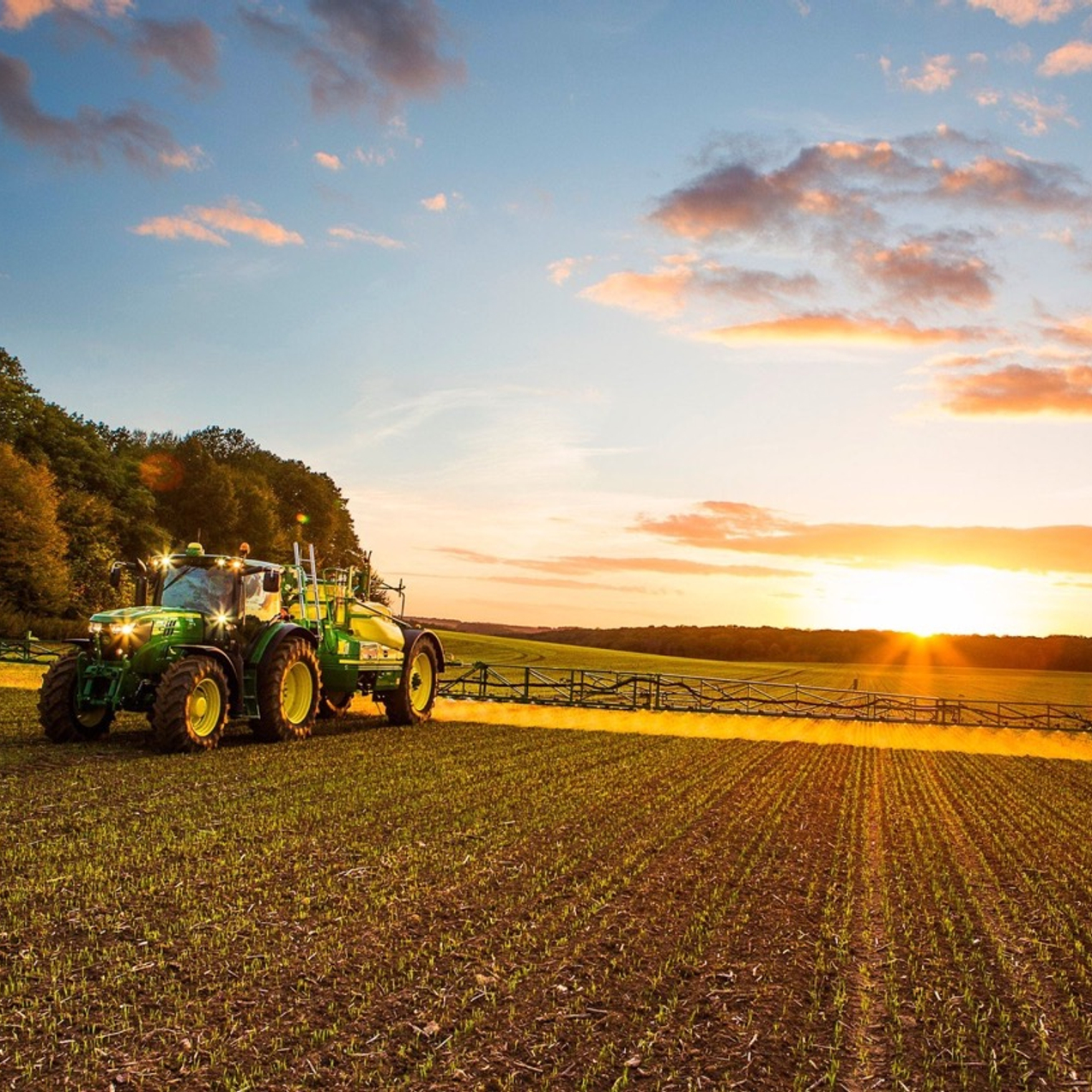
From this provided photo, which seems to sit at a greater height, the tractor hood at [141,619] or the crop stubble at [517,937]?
the tractor hood at [141,619]

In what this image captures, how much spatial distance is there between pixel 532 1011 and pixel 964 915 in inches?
169

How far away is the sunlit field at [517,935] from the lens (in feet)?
18.4

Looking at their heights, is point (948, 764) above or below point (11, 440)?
below

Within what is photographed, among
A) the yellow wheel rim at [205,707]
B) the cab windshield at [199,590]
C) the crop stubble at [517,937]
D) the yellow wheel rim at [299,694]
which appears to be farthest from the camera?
the yellow wheel rim at [299,694]

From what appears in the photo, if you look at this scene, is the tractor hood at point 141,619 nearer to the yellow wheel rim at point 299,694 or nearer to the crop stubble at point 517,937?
the yellow wheel rim at point 299,694

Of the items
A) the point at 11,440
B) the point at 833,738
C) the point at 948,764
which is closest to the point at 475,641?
the point at 11,440

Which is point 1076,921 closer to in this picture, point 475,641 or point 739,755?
point 739,755

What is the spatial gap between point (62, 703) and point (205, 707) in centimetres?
230

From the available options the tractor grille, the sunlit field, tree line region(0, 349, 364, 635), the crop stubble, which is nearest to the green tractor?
the tractor grille

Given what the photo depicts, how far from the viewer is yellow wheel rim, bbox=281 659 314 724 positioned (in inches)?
723

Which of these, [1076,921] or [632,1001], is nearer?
[632,1001]

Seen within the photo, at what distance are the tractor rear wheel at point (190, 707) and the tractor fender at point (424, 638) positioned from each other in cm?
624

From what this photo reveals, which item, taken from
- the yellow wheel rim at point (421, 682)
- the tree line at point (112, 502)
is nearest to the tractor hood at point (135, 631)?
the yellow wheel rim at point (421, 682)

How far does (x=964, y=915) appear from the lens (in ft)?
28.8
